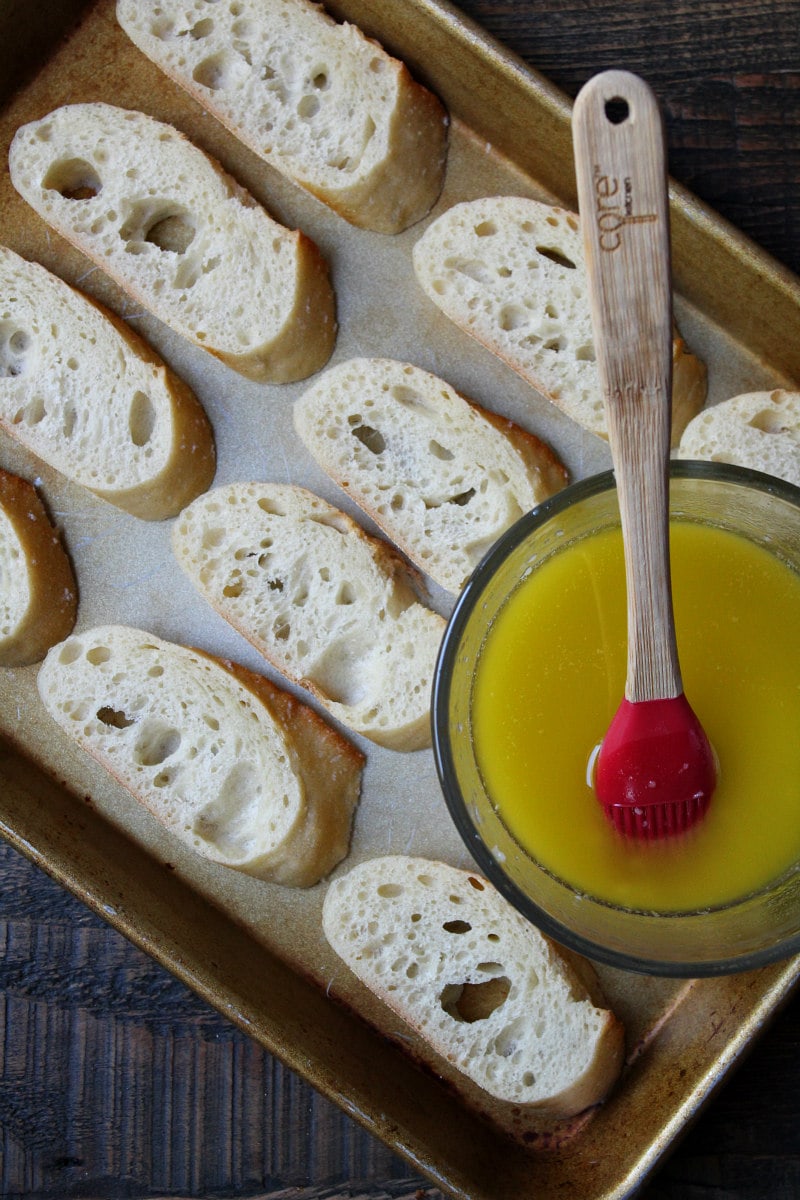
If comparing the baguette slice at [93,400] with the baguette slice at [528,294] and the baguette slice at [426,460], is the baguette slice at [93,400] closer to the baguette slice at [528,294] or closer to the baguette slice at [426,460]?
the baguette slice at [426,460]

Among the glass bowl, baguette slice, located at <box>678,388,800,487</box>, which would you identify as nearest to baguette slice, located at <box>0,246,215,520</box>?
the glass bowl

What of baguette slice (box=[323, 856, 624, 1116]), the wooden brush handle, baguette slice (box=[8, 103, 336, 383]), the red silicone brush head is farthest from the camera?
baguette slice (box=[8, 103, 336, 383])

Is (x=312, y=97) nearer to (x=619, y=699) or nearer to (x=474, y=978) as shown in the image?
(x=619, y=699)

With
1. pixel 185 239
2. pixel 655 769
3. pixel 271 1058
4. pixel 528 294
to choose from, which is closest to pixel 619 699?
pixel 655 769

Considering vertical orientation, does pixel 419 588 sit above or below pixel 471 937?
above

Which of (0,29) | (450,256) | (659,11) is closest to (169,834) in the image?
(450,256)

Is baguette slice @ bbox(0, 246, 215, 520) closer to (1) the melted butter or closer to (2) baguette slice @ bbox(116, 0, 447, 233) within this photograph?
(2) baguette slice @ bbox(116, 0, 447, 233)

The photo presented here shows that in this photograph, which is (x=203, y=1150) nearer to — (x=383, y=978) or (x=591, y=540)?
(x=383, y=978)
